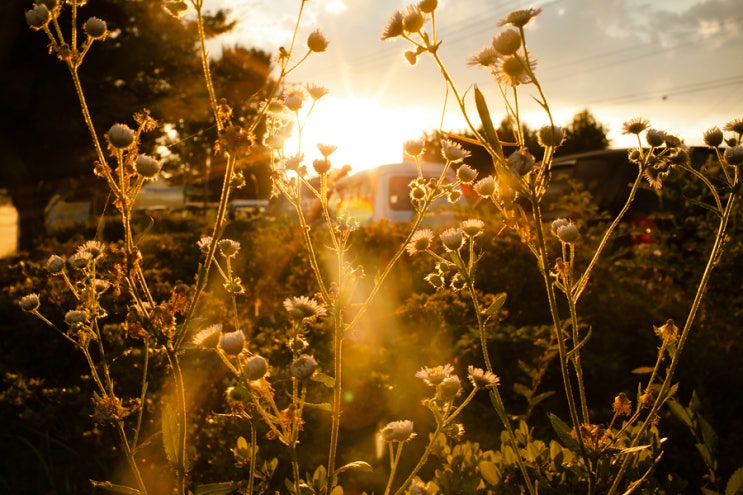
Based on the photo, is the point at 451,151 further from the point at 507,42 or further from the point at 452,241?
the point at 507,42

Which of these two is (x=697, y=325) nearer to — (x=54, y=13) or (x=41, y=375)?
(x=54, y=13)

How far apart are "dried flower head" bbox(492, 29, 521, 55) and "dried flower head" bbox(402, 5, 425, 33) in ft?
0.96

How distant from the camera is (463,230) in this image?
5.77 feet

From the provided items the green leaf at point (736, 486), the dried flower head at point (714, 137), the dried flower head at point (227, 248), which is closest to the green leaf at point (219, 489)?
the dried flower head at point (227, 248)

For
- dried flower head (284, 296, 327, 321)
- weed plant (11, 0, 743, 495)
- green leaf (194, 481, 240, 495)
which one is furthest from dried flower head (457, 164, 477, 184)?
green leaf (194, 481, 240, 495)

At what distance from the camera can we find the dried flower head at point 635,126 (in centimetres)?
189

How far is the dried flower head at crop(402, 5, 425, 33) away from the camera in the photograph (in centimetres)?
159

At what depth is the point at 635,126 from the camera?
6.21 feet

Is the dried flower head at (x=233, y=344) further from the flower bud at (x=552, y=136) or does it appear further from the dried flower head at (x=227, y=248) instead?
the flower bud at (x=552, y=136)

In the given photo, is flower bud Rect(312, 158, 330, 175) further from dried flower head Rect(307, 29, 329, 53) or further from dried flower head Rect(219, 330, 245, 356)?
dried flower head Rect(219, 330, 245, 356)

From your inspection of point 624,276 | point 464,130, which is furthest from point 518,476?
point 464,130

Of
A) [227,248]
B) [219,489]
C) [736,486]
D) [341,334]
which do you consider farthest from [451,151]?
[736,486]

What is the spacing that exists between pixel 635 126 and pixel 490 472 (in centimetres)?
126

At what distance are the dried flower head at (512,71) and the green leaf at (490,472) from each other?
131cm
